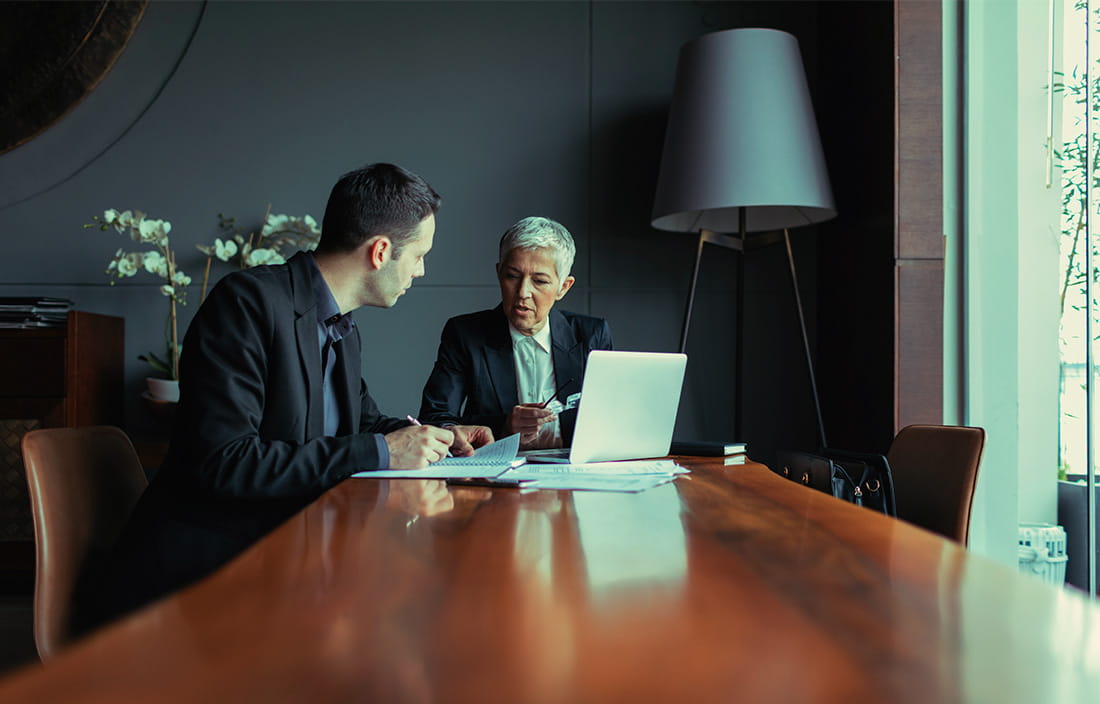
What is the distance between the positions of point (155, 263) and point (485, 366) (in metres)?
1.49

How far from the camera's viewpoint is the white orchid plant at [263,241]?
3.60 m

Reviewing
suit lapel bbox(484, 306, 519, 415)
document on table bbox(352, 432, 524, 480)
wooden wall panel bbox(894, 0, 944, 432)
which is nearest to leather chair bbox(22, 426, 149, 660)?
document on table bbox(352, 432, 524, 480)

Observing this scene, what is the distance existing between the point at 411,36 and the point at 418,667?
12.5 feet

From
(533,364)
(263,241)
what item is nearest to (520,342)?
(533,364)

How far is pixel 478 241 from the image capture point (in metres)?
3.97

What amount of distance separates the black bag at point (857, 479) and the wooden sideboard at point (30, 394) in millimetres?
2826

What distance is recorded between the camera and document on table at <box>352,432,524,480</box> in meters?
1.67

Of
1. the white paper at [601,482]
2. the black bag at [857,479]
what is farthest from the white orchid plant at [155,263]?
the black bag at [857,479]

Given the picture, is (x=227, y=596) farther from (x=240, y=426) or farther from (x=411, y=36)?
(x=411, y=36)

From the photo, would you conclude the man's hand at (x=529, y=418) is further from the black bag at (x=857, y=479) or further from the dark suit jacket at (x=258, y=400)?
the black bag at (x=857, y=479)

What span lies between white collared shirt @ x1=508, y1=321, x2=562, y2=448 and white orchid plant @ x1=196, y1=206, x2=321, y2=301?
1197mm

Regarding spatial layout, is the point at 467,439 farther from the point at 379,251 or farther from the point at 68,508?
the point at 68,508

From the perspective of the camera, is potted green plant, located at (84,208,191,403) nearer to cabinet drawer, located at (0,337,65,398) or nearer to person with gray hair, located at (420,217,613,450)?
cabinet drawer, located at (0,337,65,398)

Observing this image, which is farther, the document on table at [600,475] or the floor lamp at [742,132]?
the floor lamp at [742,132]
